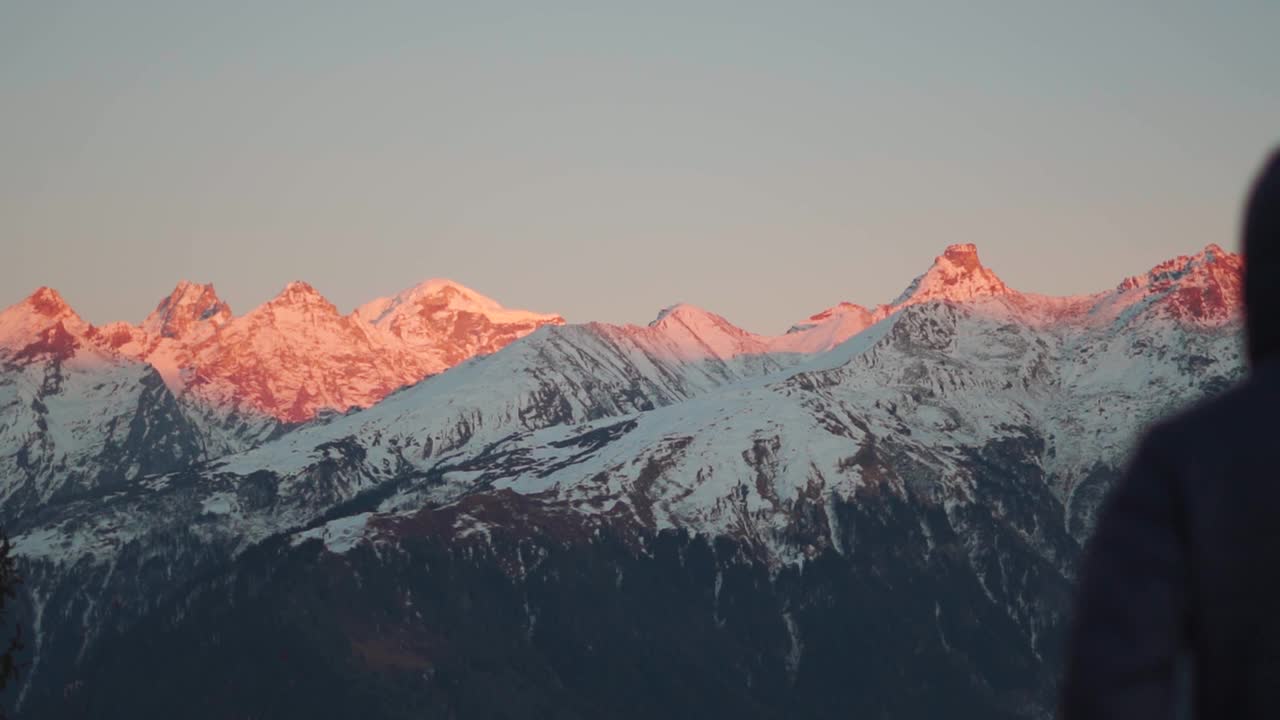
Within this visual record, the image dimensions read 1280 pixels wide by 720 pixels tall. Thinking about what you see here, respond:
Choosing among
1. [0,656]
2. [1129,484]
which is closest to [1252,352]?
[1129,484]

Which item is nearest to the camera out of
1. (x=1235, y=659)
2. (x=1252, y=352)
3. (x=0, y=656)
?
(x=1235, y=659)

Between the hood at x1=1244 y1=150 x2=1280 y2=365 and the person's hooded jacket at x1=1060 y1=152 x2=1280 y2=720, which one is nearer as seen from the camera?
the person's hooded jacket at x1=1060 y1=152 x2=1280 y2=720

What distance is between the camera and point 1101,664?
330 inches

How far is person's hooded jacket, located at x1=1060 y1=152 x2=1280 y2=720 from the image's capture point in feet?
27.0

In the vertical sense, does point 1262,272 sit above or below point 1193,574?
above

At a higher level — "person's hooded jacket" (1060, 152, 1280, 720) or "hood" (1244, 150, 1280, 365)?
"hood" (1244, 150, 1280, 365)

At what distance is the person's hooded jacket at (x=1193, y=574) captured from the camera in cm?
823

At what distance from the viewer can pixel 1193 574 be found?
842 centimetres

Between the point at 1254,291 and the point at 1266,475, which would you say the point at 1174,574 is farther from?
the point at 1254,291

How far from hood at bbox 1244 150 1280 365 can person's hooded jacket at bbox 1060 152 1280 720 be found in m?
0.03

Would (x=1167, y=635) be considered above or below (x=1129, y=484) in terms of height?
below

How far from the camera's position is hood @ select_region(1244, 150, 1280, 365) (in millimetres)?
8641

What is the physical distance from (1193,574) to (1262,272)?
1280 millimetres

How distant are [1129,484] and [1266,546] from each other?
0.58 m
